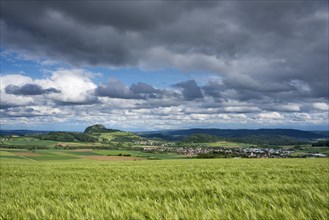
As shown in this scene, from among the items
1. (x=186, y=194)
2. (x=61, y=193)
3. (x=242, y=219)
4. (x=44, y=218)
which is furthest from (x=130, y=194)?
(x=242, y=219)

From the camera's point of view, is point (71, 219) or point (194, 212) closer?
point (194, 212)

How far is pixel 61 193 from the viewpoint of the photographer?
9180 millimetres

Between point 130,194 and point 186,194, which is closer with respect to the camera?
point 186,194

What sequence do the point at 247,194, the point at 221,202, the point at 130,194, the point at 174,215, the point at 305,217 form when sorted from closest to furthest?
the point at 305,217
the point at 174,215
the point at 221,202
the point at 247,194
the point at 130,194

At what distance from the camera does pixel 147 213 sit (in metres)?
4.32

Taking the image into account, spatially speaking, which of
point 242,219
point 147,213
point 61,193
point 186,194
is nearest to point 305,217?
point 242,219

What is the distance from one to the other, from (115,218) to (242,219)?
179 centimetres

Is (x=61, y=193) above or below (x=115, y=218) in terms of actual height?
below

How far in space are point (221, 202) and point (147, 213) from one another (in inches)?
78.7

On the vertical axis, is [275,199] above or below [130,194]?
above

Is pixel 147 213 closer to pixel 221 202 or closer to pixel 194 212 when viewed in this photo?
pixel 194 212

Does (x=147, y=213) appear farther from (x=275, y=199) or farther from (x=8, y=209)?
(x=8, y=209)

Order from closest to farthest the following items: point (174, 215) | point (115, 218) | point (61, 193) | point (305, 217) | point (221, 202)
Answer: point (305, 217), point (174, 215), point (115, 218), point (221, 202), point (61, 193)

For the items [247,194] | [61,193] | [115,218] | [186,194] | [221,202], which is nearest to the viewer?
[115,218]
